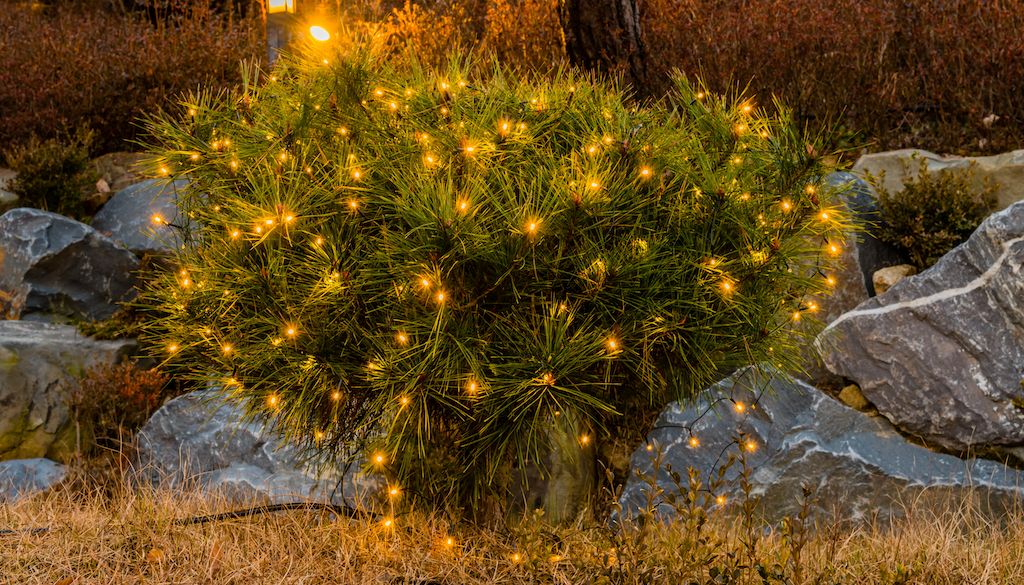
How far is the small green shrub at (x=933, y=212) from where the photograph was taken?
16.5ft

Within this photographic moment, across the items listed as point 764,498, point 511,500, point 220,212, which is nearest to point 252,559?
point 511,500

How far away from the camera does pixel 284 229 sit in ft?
9.87

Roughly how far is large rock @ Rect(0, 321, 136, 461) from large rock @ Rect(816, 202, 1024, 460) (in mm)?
4507

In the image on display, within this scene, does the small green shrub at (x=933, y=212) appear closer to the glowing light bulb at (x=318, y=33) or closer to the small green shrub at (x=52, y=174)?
the glowing light bulb at (x=318, y=33)

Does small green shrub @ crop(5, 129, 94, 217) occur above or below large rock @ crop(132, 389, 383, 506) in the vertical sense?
above

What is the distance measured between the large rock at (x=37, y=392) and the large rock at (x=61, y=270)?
2.22 ft

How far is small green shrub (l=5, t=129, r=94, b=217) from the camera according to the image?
6973mm

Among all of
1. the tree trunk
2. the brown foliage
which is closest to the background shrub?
the brown foliage

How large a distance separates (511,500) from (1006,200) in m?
3.37

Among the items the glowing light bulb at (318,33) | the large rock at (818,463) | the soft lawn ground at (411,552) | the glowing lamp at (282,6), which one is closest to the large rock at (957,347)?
the large rock at (818,463)

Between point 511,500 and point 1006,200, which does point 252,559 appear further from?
point 1006,200

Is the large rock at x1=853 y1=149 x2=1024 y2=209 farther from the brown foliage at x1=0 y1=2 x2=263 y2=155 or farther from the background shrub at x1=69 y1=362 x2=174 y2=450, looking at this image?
the brown foliage at x1=0 y1=2 x2=263 y2=155

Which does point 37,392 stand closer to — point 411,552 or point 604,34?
point 411,552

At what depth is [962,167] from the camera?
5.26m
